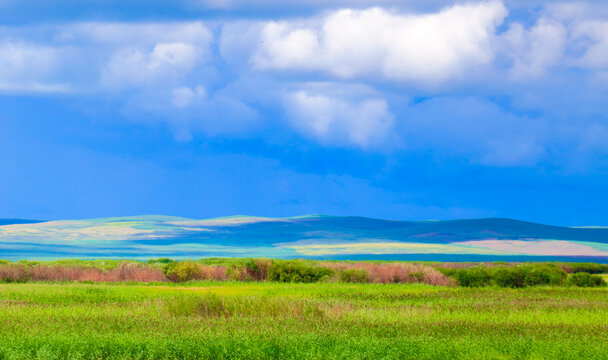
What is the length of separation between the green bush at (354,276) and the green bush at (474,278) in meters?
5.69

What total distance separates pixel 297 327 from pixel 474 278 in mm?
23100

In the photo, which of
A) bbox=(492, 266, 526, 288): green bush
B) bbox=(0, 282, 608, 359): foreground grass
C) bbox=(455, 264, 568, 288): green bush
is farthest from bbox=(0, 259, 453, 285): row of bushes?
bbox=(0, 282, 608, 359): foreground grass

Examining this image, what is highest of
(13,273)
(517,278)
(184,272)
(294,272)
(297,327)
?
(13,273)

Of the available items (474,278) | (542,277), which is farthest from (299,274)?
(542,277)

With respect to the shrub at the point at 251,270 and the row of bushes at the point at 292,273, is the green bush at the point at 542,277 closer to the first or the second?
the row of bushes at the point at 292,273

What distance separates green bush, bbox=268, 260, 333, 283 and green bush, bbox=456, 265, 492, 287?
8.45 metres

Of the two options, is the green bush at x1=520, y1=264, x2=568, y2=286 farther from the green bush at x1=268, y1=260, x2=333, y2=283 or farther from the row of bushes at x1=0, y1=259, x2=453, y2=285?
the green bush at x1=268, y1=260, x2=333, y2=283

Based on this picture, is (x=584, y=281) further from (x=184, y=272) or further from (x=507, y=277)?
(x=184, y=272)

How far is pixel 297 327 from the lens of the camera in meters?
18.5

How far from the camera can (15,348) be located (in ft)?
50.8

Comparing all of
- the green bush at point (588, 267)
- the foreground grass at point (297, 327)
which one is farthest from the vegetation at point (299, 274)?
the green bush at point (588, 267)

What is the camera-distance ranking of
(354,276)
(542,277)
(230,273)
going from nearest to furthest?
(542,277), (354,276), (230,273)

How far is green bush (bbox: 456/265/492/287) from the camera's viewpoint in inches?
1544

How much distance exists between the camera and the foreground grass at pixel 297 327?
15031 mm
